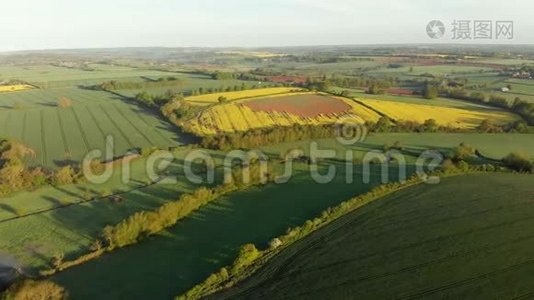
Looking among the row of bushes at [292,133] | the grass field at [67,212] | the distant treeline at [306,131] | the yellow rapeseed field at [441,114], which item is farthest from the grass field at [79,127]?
the yellow rapeseed field at [441,114]

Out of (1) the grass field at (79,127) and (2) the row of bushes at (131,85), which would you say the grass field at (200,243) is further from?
(2) the row of bushes at (131,85)

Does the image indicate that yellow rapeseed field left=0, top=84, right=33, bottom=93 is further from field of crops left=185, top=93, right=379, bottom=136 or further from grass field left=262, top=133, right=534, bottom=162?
grass field left=262, top=133, right=534, bottom=162

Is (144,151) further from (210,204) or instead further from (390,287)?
(390,287)

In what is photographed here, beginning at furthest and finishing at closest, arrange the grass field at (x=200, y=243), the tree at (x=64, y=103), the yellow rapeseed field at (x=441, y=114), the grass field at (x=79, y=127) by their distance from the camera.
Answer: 1. the tree at (x=64, y=103)
2. the yellow rapeseed field at (x=441, y=114)
3. the grass field at (x=79, y=127)
4. the grass field at (x=200, y=243)

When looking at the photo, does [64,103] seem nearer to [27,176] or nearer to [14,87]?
[14,87]

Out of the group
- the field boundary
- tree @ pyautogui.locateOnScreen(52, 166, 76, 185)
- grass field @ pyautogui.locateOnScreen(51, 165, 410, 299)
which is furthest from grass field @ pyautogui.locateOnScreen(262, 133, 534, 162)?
tree @ pyautogui.locateOnScreen(52, 166, 76, 185)

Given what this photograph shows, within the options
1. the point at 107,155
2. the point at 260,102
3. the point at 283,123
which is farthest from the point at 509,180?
the point at 260,102

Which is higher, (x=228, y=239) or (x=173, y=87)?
(x=173, y=87)
